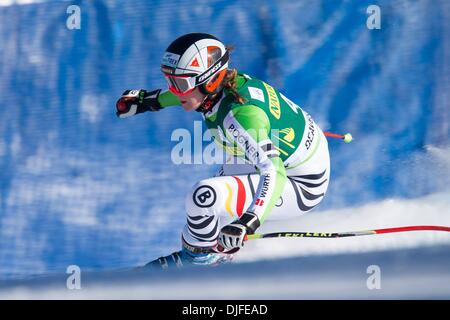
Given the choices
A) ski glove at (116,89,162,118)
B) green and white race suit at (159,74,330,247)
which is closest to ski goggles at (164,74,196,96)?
green and white race suit at (159,74,330,247)

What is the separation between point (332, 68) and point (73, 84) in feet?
5.30

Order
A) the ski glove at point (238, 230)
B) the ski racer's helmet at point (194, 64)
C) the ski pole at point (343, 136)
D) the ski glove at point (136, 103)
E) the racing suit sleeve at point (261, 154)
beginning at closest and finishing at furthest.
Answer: the ski glove at point (238, 230) < the racing suit sleeve at point (261, 154) < the ski racer's helmet at point (194, 64) < the ski glove at point (136, 103) < the ski pole at point (343, 136)

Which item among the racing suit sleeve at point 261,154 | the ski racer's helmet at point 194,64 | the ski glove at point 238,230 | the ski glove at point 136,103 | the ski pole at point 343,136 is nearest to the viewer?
the ski glove at point 238,230

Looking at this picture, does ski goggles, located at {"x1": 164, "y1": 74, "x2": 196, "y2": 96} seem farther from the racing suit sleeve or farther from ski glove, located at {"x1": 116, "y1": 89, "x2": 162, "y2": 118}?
ski glove, located at {"x1": 116, "y1": 89, "x2": 162, "y2": 118}

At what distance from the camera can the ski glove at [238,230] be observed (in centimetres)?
428

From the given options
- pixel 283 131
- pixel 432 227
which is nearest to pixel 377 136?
pixel 432 227

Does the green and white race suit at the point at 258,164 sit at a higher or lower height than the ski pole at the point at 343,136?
lower

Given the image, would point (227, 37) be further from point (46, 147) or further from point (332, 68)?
point (46, 147)

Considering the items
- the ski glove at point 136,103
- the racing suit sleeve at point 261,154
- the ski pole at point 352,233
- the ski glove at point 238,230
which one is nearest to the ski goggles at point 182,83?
the racing suit sleeve at point 261,154

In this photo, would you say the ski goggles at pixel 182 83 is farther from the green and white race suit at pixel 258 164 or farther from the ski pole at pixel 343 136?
the ski pole at pixel 343 136

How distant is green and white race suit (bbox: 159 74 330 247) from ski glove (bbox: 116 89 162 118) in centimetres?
5

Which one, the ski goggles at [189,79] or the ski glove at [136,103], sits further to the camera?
the ski glove at [136,103]

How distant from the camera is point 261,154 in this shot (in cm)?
446

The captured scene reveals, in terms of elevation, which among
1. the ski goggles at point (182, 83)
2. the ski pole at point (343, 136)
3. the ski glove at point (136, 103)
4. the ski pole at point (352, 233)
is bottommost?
the ski pole at point (352, 233)
